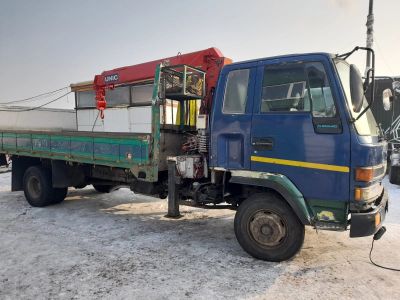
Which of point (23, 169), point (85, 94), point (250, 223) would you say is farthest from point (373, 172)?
point (85, 94)

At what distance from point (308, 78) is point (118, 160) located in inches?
131

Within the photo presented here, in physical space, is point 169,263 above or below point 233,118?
below

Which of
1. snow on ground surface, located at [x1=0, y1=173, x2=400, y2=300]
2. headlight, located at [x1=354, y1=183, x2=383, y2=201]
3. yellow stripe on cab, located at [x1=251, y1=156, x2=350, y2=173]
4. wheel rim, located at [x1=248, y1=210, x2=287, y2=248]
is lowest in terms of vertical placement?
snow on ground surface, located at [x1=0, y1=173, x2=400, y2=300]

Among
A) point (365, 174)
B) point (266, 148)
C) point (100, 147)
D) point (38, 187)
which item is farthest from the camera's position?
point (38, 187)

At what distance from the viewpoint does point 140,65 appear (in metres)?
6.39

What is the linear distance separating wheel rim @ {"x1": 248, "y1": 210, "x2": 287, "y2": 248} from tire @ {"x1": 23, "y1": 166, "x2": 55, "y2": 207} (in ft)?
16.0

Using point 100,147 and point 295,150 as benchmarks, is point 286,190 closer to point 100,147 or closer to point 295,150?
point 295,150

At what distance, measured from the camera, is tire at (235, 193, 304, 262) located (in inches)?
156

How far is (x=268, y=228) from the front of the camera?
13.3ft

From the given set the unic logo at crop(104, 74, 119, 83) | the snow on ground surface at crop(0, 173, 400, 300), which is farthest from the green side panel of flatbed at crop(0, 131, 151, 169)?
the unic logo at crop(104, 74, 119, 83)

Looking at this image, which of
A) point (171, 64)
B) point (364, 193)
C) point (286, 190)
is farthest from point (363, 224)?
point (171, 64)

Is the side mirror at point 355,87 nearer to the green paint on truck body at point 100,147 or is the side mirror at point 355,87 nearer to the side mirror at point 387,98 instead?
the side mirror at point 387,98

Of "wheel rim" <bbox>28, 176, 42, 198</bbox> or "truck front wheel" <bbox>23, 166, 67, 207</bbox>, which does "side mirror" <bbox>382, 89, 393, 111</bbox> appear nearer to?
"truck front wheel" <bbox>23, 166, 67, 207</bbox>

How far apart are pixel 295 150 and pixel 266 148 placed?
1.20 feet
